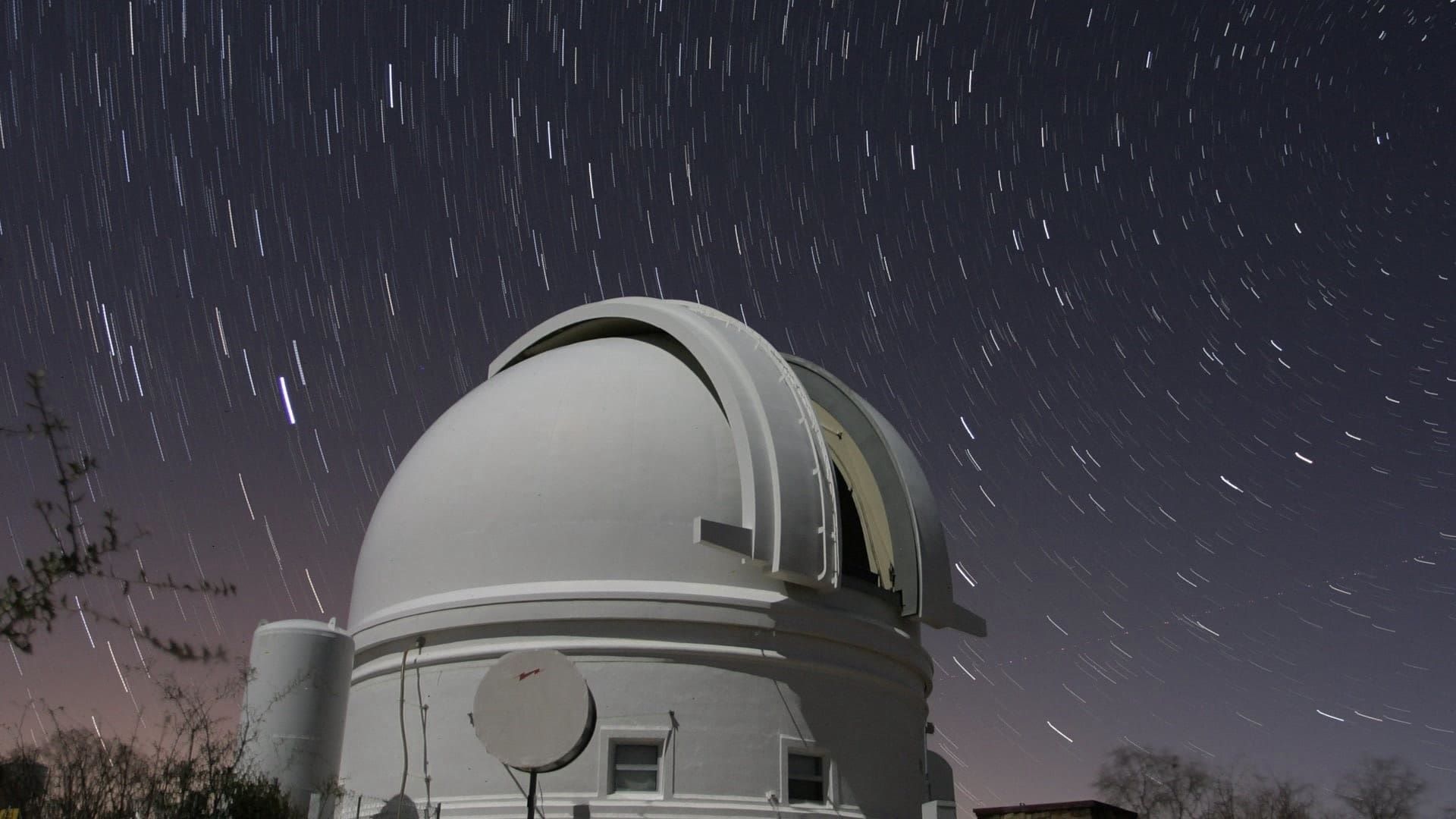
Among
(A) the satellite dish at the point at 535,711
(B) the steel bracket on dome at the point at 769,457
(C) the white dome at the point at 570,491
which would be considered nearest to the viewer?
(A) the satellite dish at the point at 535,711

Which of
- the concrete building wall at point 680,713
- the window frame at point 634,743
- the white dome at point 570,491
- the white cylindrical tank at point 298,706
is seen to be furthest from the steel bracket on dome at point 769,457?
the white cylindrical tank at point 298,706

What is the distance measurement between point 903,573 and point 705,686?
2883 millimetres

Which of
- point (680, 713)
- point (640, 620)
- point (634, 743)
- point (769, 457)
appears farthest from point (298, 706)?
point (769, 457)

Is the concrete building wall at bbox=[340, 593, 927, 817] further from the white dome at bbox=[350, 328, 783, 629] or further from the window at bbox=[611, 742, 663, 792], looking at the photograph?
the white dome at bbox=[350, 328, 783, 629]

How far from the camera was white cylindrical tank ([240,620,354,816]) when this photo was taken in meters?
10.8

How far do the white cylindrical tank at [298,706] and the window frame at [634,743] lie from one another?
264 cm

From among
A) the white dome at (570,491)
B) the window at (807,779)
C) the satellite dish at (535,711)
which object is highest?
the white dome at (570,491)

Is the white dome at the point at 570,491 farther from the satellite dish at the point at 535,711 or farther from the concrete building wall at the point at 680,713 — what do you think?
the satellite dish at the point at 535,711

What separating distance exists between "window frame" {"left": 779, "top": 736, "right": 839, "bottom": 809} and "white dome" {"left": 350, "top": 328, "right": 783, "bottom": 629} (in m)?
1.51

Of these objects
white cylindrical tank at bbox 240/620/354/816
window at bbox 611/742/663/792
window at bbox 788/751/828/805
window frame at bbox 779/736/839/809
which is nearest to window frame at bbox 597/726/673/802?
window at bbox 611/742/663/792

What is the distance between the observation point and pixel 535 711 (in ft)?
31.5

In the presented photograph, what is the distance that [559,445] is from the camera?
1191 cm

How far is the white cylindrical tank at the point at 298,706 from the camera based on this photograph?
10.8m

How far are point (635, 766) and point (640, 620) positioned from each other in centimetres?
131
